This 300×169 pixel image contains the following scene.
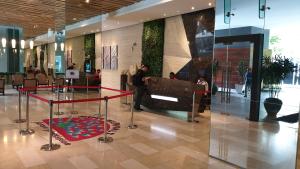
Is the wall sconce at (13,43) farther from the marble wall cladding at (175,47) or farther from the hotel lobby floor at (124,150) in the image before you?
the hotel lobby floor at (124,150)

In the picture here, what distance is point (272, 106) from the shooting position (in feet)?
12.7

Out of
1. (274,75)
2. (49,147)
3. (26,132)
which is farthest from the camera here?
(26,132)

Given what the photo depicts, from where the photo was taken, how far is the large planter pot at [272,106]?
12.4 ft

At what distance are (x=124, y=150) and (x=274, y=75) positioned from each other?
2799 millimetres

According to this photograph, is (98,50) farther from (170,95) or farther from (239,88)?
(239,88)

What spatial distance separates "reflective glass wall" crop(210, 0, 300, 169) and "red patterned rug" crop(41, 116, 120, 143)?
2566 mm

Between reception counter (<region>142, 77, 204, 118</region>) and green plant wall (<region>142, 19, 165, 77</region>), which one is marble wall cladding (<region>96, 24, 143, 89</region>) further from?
reception counter (<region>142, 77, 204, 118</region>)

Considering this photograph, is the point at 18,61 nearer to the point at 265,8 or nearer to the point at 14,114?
the point at 14,114

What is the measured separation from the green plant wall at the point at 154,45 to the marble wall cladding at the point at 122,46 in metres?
0.76

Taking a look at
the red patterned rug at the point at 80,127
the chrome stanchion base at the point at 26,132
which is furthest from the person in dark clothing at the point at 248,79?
the chrome stanchion base at the point at 26,132

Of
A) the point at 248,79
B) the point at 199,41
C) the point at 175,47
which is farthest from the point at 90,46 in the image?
the point at 248,79

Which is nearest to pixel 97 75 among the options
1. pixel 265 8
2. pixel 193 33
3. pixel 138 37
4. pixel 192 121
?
pixel 138 37

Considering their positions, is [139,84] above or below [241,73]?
below

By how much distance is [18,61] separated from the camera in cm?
1465
